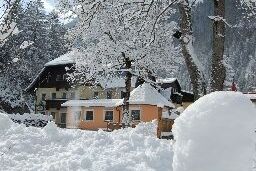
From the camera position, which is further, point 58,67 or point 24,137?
point 58,67

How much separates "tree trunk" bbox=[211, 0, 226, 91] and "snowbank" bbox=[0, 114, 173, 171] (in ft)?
5.37

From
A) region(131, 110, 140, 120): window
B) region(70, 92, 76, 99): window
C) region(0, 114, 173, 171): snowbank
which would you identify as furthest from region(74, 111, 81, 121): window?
region(0, 114, 173, 171): snowbank

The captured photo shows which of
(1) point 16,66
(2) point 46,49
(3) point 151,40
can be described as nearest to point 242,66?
(2) point 46,49

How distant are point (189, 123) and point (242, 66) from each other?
136 m

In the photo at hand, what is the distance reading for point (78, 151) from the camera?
8844 mm

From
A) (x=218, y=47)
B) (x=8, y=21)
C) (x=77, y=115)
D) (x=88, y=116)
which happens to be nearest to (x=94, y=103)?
(x=88, y=116)

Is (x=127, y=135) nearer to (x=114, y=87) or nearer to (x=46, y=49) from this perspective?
(x=114, y=87)

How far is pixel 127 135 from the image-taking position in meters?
10.0

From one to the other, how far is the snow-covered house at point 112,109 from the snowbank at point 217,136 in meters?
39.7

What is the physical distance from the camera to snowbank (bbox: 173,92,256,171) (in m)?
2.39

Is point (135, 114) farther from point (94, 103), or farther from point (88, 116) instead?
point (88, 116)

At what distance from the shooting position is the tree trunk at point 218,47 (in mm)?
9641

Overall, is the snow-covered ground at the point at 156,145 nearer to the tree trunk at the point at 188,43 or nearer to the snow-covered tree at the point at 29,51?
the tree trunk at the point at 188,43

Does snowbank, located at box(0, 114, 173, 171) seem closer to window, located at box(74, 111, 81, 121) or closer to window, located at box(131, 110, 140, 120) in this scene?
window, located at box(131, 110, 140, 120)
